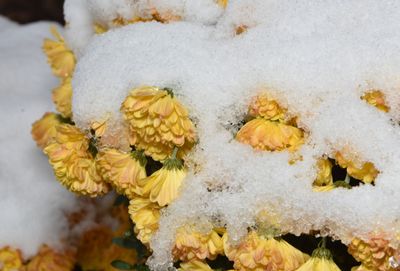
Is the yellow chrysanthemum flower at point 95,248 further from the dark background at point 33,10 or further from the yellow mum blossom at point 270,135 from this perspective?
the dark background at point 33,10

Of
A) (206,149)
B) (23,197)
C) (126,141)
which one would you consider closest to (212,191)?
(206,149)

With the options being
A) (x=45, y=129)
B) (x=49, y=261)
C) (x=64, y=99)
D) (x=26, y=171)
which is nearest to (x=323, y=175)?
(x=64, y=99)

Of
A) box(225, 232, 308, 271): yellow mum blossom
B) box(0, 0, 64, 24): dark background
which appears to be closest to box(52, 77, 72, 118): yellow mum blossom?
box(225, 232, 308, 271): yellow mum blossom

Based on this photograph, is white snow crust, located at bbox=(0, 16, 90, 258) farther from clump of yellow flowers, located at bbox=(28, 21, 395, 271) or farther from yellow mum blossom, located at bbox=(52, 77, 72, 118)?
clump of yellow flowers, located at bbox=(28, 21, 395, 271)

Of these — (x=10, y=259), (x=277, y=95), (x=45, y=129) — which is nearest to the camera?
(x=277, y=95)

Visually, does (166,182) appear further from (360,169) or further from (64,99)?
(64,99)

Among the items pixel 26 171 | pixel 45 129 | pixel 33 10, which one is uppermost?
pixel 45 129

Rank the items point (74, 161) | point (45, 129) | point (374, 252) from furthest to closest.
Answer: point (45, 129) < point (74, 161) < point (374, 252)

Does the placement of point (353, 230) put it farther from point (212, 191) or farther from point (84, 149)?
point (84, 149)
